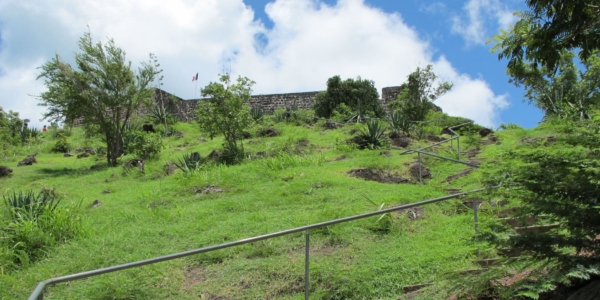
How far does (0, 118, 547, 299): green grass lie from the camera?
18.0ft

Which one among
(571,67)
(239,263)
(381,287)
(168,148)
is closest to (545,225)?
(381,287)

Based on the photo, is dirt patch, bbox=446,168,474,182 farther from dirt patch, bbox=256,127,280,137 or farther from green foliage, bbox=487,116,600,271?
dirt patch, bbox=256,127,280,137

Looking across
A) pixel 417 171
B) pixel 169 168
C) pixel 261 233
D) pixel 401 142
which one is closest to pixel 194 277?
pixel 261 233

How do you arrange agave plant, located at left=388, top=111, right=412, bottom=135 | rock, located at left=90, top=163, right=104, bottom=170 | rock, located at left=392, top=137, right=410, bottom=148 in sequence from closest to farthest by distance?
rock, located at left=392, top=137, right=410, bottom=148
rock, located at left=90, top=163, right=104, bottom=170
agave plant, located at left=388, top=111, right=412, bottom=135

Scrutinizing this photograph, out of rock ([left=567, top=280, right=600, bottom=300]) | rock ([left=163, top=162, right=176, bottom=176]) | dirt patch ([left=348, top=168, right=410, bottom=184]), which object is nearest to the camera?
rock ([left=567, top=280, right=600, bottom=300])

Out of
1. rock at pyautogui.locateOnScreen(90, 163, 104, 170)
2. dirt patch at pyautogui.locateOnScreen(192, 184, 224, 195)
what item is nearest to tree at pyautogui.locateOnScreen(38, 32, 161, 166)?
rock at pyautogui.locateOnScreen(90, 163, 104, 170)

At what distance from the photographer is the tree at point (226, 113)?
15.0 m

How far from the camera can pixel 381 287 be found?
212 inches

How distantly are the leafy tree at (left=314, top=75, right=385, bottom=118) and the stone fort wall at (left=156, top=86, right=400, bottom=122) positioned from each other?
2128 mm

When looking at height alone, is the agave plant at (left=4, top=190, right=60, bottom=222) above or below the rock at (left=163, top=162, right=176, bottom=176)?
below

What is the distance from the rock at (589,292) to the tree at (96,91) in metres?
15.1

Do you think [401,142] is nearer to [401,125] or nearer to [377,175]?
[401,125]

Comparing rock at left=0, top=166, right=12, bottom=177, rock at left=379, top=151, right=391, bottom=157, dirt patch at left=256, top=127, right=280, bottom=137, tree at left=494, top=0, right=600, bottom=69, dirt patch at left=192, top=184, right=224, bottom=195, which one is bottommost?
dirt patch at left=192, top=184, right=224, bottom=195

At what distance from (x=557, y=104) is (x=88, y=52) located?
655 inches
